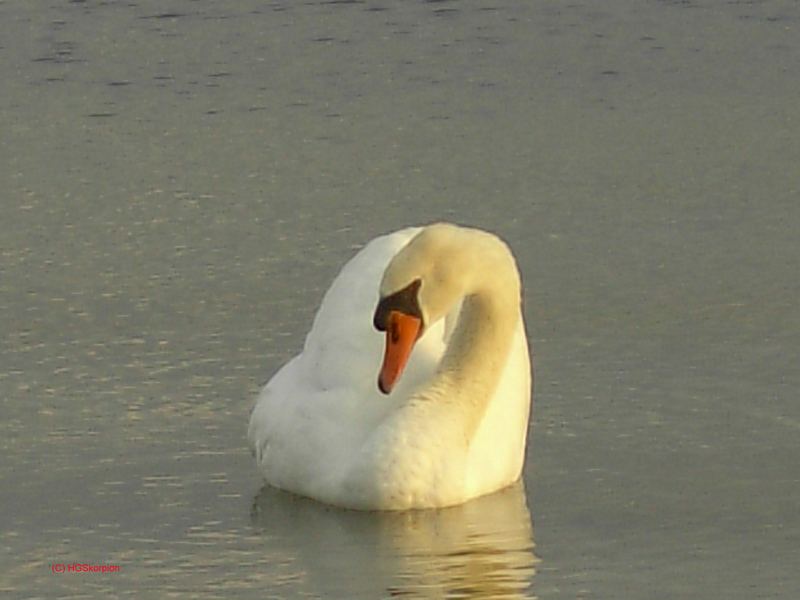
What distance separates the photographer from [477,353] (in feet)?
22.1

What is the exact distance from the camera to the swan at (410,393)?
641 cm

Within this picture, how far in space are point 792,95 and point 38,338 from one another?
13.1 feet

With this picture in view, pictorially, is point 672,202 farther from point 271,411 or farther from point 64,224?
point 271,411

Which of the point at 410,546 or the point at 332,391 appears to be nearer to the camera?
the point at 410,546

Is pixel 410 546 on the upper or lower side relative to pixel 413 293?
lower

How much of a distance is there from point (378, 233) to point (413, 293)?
7.70ft

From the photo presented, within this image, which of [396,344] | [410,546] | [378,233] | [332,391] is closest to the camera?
[410,546]

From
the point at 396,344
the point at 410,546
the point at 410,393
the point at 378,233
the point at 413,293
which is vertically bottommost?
the point at 378,233

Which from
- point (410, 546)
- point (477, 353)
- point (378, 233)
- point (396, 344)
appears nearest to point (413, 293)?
point (396, 344)

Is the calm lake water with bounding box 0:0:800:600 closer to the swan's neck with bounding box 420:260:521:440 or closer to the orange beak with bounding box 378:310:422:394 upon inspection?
the swan's neck with bounding box 420:260:521:440

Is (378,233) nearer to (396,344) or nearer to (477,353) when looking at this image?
(477,353)

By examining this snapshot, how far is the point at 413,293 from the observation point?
250 inches

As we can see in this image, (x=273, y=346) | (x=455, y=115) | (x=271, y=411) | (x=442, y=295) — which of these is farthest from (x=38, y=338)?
(x=455, y=115)

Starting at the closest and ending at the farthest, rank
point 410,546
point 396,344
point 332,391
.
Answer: point 410,546 < point 396,344 < point 332,391
